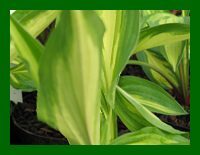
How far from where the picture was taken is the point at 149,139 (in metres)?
0.28

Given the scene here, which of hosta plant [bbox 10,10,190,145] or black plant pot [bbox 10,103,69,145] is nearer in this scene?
hosta plant [bbox 10,10,190,145]

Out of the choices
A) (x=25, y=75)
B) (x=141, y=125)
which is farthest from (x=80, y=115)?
(x=25, y=75)

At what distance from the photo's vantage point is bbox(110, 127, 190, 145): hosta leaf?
28 centimetres

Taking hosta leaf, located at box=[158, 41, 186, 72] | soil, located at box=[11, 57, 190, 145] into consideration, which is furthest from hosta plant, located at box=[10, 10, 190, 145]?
soil, located at box=[11, 57, 190, 145]

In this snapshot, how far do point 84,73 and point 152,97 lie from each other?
0.83 feet

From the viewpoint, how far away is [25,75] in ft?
1.58

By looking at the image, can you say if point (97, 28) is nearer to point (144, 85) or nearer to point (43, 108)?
point (43, 108)

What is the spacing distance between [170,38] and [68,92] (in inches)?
9.3

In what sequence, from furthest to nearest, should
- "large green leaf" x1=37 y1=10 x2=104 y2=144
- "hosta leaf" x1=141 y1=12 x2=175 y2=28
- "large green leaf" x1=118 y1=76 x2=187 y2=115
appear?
"hosta leaf" x1=141 y1=12 x2=175 y2=28, "large green leaf" x1=118 y1=76 x2=187 y2=115, "large green leaf" x1=37 y1=10 x2=104 y2=144

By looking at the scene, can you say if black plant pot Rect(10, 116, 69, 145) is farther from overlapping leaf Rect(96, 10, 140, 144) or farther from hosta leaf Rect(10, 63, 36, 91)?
overlapping leaf Rect(96, 10, 140, 144)

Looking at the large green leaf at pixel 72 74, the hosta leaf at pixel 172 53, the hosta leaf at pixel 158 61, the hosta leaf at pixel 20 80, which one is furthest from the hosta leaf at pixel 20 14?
the hosta leaf at pixel 158 61

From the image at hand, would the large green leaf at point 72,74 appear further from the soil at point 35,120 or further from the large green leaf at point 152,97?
the soil at point 35,120

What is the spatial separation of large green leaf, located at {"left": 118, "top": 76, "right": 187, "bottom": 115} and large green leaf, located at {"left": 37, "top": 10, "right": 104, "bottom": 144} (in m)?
0.19

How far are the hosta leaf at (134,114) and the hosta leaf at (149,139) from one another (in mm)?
13
